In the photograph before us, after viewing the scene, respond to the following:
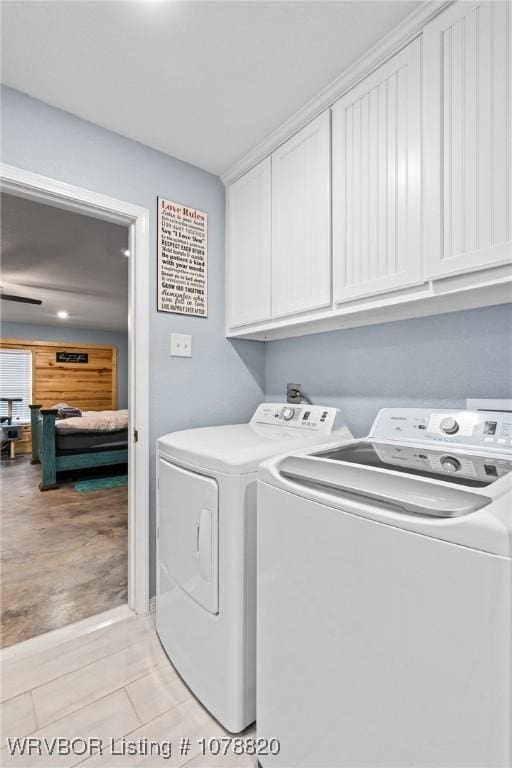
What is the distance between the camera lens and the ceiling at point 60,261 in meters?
2.76

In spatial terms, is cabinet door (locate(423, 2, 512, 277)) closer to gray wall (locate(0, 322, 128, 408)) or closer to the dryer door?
the dryer door

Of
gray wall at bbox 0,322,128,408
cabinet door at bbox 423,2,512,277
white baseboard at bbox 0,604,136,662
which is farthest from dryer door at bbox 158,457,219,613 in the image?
gray wall at bbox 0,322,128,408

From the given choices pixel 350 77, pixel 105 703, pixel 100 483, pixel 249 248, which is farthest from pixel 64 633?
pixel 100 483

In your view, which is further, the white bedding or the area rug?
the white bedding

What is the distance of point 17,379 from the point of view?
6.86 metres

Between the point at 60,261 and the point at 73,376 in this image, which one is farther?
the point at 73,376

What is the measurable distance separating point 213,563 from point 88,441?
3.99m

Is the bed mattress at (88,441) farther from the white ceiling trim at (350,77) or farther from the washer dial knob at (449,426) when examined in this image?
the washer dial knob at (449,426)

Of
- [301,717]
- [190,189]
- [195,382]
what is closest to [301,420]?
[195,382]

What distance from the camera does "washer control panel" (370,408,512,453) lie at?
3.80 feet

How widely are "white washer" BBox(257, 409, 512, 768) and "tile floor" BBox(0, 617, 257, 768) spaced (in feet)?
1.20

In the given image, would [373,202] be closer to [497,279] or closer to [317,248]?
[317,248]

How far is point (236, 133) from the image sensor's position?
1.79 metres

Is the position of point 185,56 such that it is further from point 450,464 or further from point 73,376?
point 73,376
